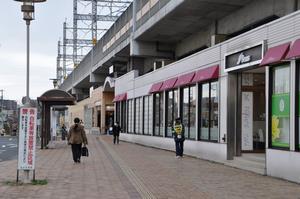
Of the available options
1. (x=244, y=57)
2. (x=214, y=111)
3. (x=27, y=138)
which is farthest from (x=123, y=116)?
(x=27, y=138)

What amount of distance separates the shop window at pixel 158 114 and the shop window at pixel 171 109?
1.15m

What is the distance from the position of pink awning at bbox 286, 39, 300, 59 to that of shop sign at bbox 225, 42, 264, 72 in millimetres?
2573

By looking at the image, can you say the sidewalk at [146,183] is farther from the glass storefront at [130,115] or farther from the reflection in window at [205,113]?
the glass storefront at [130,115]

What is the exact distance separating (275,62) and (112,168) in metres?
6.21

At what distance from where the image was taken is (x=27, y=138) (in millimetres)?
12844

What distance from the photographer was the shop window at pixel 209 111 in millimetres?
20906

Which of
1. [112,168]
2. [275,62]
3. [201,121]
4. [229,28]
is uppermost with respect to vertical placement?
[229,28]

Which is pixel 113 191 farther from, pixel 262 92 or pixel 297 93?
pixel 262 92

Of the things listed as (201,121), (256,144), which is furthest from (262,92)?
(201,121)

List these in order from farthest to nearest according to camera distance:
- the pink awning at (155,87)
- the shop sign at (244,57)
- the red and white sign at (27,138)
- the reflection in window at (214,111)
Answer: the pink awning at (155,87) → the reflection in window at (214,111) → the shop sign at (244,57) → the red and white sign at (27,138)

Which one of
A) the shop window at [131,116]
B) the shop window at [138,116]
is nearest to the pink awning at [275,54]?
the shop window at [138,116]

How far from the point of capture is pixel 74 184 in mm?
12805

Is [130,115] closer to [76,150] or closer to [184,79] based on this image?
[184,79]

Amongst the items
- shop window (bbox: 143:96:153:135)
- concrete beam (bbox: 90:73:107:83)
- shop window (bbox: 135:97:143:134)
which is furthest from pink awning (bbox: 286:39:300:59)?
concrete beam (bbox: 90:73:107:83)
